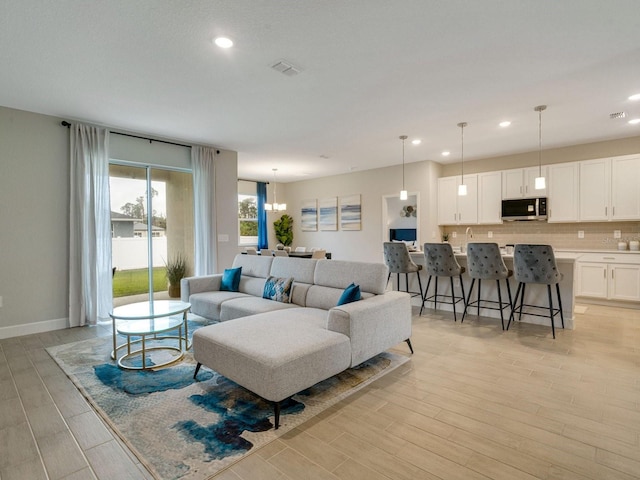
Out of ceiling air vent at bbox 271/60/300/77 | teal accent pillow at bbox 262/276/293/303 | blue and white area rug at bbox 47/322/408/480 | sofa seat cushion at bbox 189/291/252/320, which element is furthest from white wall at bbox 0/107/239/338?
ceiling air vent at bbox 271/60/300/77

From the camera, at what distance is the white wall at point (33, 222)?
411 centimetres

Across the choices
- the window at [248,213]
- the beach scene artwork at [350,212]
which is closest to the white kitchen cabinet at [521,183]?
the beach scene artwork at [350,212]

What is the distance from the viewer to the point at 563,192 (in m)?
5.89

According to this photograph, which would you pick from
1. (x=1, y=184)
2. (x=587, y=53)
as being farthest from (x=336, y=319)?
(x=1, y=184)

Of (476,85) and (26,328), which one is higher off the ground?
(476,85)

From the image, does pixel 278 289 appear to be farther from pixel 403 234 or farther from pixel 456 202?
pixel 403 234

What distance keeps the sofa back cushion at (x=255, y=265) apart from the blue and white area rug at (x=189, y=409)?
1643mm

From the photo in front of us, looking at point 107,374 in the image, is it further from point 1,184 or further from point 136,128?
point 136,128

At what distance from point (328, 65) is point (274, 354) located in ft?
8.42

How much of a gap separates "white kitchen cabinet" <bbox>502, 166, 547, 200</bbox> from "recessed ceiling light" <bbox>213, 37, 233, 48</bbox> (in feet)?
18.8

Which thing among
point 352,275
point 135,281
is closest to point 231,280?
point 135,281

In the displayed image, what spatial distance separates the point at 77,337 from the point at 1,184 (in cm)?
208

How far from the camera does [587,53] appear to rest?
2898 mm

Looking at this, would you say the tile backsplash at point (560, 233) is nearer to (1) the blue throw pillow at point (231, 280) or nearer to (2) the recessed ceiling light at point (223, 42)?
(1) the blue throw pillow at point (231, 280)
